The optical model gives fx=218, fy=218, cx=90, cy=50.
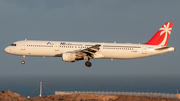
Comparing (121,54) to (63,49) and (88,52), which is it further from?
(63,49)

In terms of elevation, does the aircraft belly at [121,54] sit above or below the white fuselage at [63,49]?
Answer: below

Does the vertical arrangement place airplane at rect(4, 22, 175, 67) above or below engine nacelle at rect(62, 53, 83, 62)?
above

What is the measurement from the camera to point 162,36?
45.2m

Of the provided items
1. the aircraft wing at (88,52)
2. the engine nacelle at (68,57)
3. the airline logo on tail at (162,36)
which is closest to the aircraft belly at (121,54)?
the aircraft wing at (88,52)

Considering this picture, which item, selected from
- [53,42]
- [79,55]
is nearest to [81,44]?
[79,55]

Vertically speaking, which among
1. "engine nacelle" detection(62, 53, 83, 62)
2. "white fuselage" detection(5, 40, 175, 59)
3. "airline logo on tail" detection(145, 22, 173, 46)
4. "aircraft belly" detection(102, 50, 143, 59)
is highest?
"airline logo on tail" detection(145, 22, 173, 46)

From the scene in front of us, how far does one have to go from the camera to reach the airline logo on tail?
44.6 metres

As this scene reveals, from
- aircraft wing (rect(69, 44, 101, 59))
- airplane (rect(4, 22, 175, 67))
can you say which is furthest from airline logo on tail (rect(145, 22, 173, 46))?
aircraft wing (rect(69, 44, 101, 59))

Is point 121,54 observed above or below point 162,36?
below

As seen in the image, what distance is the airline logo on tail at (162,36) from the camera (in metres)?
44.6

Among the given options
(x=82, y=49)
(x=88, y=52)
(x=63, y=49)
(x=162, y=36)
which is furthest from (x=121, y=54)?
(x=162, y=36)

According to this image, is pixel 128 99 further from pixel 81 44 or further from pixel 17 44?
pixel 17 44

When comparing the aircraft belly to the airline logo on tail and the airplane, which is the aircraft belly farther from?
the airline logo on tail

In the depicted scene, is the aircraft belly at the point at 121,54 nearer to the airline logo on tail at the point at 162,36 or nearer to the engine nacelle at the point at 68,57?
the airline logo on tail at the point at 162,36
